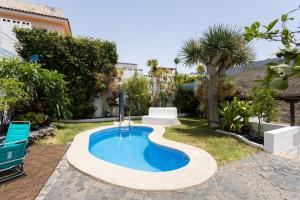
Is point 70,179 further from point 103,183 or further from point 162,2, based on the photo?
point 162,2

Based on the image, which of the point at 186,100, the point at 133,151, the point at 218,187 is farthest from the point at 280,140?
the point at 186,100

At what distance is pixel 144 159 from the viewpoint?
805 centimetres

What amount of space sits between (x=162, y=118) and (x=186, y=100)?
5866mm

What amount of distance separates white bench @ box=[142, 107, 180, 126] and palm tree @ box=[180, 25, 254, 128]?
8.53 ft

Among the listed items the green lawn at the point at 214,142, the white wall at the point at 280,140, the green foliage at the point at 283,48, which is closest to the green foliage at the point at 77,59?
the green lawn at the point at 214,142

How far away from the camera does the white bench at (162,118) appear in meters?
13.6

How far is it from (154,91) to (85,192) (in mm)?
14773

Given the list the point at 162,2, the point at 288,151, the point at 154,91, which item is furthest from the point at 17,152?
the point at 154,91

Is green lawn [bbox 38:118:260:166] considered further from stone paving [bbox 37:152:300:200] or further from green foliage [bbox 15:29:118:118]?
green foliage [bbox 15:29:118:118]

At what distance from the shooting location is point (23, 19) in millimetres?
17578

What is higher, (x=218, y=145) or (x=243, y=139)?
(x=243, y=139)

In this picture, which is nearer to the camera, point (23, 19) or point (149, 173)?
point (149, 173)

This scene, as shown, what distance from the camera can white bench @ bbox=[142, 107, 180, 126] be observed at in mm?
13555

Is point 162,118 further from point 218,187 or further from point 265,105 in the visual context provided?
point 218,187
